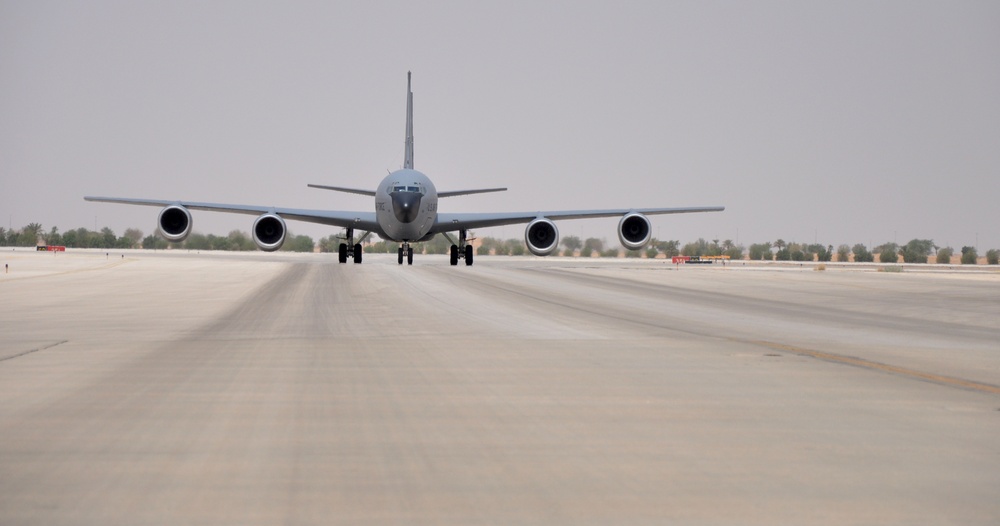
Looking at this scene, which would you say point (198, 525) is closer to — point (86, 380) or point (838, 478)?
point (838, 478)

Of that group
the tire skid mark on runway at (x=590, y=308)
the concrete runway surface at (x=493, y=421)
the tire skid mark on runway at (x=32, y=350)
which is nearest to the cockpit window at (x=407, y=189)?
the tire skid mark on runway at (x=590, y=308)

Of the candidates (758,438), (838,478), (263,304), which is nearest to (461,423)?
(758,438)

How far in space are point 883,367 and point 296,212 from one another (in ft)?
113

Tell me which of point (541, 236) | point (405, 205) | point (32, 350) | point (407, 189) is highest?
point (407, 189)

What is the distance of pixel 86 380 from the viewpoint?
890 cm

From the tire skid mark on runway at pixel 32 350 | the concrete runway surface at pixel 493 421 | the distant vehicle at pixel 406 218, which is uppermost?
the distant vehicle at pixel 406 218

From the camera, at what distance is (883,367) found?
404 inches

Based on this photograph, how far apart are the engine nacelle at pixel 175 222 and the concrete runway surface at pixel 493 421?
81.0 ft

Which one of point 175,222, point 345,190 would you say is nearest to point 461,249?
point 345,190

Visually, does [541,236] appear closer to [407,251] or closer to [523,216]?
[523,216]

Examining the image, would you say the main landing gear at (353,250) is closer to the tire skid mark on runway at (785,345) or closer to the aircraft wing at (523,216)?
the aircraft wing at (523,216)

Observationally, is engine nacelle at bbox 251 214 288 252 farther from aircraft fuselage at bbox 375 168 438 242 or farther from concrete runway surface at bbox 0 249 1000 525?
concrete runway surface at bbox 0 249 1000 525

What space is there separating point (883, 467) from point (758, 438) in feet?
3.10

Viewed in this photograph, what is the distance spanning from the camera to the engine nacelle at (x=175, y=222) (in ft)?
131
